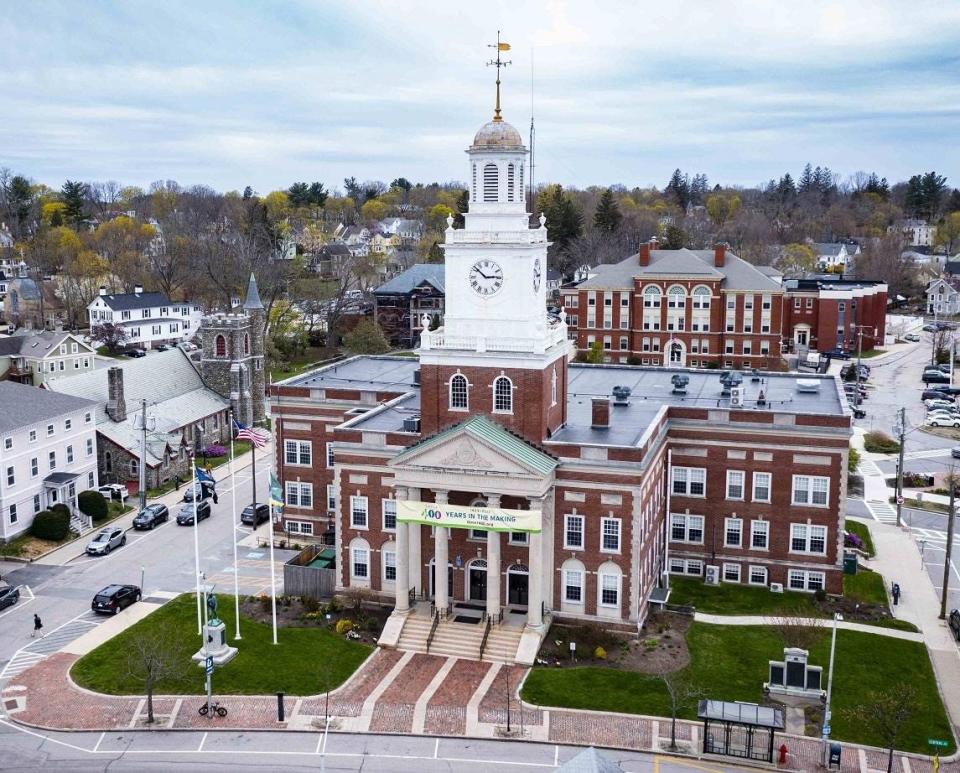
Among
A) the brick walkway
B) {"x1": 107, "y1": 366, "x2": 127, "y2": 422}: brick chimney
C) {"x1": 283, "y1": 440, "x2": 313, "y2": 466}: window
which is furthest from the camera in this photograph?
{"x1": 107, "y1": 366, "x2": 127, "y2": 422}: brick chimney

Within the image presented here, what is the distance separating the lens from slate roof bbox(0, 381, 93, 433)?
59125mm

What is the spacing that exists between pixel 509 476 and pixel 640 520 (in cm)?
638

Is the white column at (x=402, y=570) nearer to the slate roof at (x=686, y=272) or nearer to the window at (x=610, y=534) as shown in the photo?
the window at (x=610, y=534)

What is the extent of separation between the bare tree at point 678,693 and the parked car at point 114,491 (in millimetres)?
40120

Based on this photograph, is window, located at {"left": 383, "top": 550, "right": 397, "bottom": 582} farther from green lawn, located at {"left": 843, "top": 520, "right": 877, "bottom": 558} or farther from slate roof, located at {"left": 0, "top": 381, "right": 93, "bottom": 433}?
green lawn, located at {"left": 843, "top": 520, "right": 877, "bottom": 558}

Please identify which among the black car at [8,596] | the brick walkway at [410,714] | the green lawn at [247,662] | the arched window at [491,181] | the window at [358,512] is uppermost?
the arched window at [491,181]

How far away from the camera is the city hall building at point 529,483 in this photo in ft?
148

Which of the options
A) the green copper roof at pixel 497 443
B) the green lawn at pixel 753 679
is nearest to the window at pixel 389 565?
the green copper roof at pixel 497 443

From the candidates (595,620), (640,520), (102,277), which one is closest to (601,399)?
(640,520)

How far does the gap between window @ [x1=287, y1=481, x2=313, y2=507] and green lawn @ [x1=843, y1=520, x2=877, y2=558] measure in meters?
31.7

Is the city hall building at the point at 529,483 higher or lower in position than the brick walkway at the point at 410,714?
higher

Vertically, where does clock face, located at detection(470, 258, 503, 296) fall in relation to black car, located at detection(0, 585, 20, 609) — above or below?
above

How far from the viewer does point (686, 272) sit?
110312 mm

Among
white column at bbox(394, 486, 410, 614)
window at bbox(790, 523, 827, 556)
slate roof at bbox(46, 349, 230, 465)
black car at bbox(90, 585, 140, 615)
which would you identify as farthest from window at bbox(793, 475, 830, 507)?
slate roof at bbox(46, 349, 230, 465)
